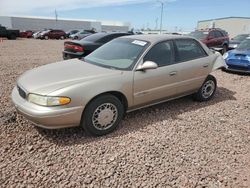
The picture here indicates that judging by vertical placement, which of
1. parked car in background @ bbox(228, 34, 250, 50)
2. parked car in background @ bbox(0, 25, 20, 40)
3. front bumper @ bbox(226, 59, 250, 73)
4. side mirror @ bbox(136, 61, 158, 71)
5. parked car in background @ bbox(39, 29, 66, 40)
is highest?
side mirror @ bbox(136, 61, 158, 71)

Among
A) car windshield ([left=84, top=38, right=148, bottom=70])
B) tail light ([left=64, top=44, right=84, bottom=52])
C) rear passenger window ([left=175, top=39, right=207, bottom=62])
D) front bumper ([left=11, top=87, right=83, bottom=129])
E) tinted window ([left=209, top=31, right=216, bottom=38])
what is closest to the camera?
front bumper ([left=11, top=87, right=83, bottom=129])

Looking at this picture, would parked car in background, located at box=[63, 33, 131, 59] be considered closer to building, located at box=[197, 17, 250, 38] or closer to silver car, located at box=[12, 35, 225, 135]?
silver car, located at box=[12, 35, 225, 135]

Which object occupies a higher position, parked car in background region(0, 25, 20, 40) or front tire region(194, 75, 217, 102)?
front tire region(194, 75, 217, 102)

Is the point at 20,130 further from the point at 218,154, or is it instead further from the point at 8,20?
the point at 8,20

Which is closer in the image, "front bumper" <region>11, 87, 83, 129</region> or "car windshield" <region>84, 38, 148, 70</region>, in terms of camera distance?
"front bumper" <region>11, 87, 83, 129</region>

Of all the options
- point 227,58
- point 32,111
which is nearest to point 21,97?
point 32,111

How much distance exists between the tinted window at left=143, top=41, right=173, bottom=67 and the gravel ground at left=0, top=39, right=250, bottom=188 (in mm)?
1017

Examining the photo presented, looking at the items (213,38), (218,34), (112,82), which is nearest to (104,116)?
(112,82)

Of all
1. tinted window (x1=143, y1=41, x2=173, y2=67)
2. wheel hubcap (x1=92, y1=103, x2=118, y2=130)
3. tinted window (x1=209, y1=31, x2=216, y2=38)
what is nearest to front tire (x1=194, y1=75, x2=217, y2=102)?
tinted window (x1=143, y1=41, x2=173, y2=67)

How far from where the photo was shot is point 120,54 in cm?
412

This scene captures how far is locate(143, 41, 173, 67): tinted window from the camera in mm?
3979

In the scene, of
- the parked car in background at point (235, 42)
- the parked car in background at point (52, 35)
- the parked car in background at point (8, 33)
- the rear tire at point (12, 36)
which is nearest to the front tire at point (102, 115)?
the parked car in background at point (235, 42)

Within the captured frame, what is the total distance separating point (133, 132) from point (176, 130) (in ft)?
2.43

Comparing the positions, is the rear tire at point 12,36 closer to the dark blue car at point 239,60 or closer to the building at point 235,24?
the dark blue car at point 239,60
